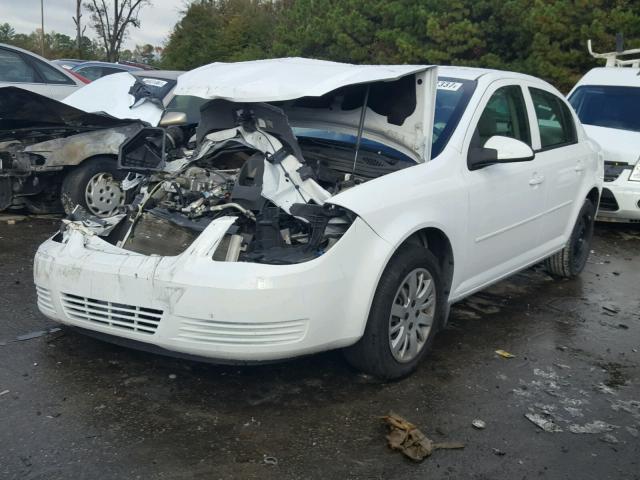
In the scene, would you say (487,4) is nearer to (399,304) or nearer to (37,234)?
(37,234)

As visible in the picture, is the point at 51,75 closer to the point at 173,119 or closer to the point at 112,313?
the point at 173,119

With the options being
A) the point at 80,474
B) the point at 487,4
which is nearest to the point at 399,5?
the point at 487,4

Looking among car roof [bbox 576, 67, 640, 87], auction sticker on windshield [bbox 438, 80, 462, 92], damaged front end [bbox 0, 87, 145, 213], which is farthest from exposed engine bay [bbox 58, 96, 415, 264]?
car roof [bbox 576, 67, 640, 87]

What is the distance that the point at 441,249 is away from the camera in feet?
14.8

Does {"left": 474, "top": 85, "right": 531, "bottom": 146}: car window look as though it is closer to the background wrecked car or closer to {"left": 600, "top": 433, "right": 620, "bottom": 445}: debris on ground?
{"left": 600, "top": 433, "right": 620, "bottom": 445}: debris on ground

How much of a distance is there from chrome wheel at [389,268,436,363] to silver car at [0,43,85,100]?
6.17 metres

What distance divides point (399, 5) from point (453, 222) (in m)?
15.1

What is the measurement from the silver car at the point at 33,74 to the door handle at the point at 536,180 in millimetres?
A: 5935

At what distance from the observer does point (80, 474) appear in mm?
3111

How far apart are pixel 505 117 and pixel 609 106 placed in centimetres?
506

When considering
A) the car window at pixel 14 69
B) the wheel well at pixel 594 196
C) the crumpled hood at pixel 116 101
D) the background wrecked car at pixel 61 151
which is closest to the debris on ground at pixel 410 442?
the crumpled hood at pixel 116 101

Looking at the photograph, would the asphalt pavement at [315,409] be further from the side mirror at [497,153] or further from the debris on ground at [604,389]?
the side mirror at [497,153]

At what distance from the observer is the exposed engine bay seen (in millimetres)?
3898

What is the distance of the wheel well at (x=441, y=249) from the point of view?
4438mm
